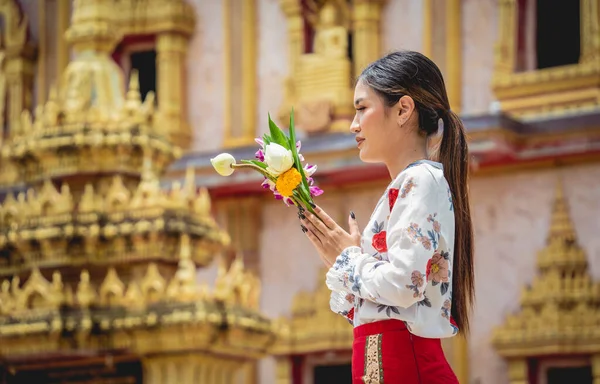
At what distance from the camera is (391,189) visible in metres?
4.82

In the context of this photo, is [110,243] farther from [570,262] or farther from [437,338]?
[437,338]

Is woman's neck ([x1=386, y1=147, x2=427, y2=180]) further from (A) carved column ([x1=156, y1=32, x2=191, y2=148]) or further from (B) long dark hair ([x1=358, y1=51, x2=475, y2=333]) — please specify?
(A) carved column ([x1=156, y1=32, x2=191, y2=148])

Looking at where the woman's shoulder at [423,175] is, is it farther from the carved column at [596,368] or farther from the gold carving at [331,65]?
the gold carving at [331,65]

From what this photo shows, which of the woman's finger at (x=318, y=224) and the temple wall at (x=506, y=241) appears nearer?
the woman's finger at (x=318, y=224)

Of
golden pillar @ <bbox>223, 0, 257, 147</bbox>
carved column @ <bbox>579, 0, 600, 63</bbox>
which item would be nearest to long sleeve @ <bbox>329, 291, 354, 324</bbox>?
carved column @ <bbox>579, 0, 600, 63</bbox>

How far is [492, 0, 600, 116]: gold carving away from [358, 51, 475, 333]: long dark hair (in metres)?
10.6

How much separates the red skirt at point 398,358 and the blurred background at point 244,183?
6.69m

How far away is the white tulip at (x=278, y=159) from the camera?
16.3 ft

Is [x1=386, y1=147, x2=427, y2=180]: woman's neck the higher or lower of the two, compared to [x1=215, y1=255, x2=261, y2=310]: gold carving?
lower

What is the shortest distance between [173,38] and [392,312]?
13795mm

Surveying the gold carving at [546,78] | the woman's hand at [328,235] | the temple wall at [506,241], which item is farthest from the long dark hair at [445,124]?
the temple wall at [506,241]

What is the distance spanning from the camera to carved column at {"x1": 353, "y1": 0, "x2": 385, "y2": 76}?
665 inches

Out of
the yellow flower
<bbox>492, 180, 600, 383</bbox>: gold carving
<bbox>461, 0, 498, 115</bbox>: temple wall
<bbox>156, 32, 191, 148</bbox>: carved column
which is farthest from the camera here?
<bbox>156, 32, 191, 148</bbox>: carved column

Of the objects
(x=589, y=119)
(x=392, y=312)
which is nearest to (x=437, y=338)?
(x=392, y=312)
